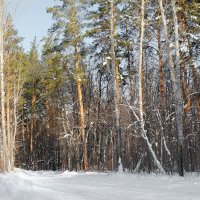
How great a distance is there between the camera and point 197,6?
17.3 m

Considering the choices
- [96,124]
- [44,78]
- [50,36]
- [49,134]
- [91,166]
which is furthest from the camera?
[49,134]

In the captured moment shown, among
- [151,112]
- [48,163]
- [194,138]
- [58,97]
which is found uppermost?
[58,97]

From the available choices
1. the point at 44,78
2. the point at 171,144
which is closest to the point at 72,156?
the point at 44,78

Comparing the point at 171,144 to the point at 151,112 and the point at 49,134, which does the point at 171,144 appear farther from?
the point at 49,134

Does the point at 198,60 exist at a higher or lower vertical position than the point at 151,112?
higher

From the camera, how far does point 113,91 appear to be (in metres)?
19.0

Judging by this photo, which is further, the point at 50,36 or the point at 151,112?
the point at 50,36

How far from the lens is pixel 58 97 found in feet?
103

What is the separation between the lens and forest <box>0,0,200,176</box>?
47.2 feet

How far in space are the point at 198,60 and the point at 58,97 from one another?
1640 centimetres

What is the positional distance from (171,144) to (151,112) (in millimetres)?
2750

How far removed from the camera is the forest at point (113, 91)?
14398 mm

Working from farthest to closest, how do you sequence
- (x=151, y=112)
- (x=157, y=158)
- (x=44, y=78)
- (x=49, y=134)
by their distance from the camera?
(x=49, y=134)
(x=44, y=78)
(x=151, y=112)
(x=157, y=158)

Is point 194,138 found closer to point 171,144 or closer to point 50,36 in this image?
point 171,144
